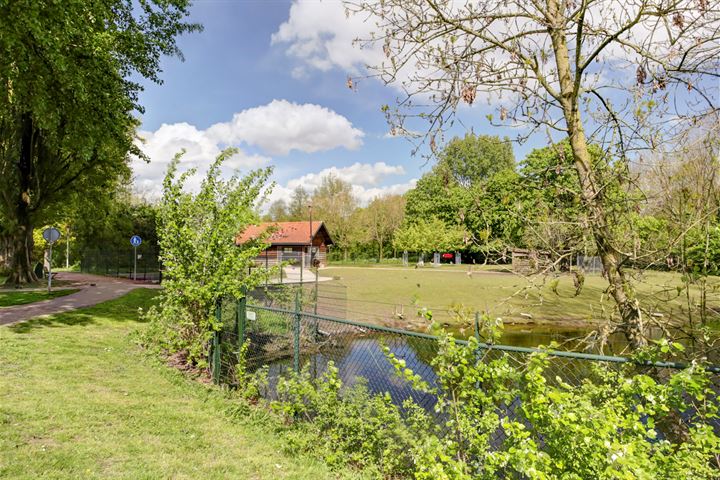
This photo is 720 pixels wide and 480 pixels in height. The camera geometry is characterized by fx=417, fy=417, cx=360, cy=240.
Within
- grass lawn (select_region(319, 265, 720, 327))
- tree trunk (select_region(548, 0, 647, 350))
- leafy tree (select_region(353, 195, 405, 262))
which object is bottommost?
grass lawn (select_region(319, 265, 720, 327))

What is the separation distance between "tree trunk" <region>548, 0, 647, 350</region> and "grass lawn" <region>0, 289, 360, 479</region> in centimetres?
298

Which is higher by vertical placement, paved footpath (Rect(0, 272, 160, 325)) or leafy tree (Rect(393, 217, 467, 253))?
leafy tree (Rect(393, 217, 467, 253))

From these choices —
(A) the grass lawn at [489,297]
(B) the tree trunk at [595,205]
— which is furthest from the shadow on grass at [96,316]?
(B) the tree trunk at [595,205]

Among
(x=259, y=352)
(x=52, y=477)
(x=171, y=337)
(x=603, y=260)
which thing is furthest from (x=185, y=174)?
(x=603, y=260)

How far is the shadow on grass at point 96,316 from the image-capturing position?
33.3 feet

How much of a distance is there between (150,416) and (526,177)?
5129mm

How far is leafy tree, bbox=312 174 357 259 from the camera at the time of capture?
52.5m

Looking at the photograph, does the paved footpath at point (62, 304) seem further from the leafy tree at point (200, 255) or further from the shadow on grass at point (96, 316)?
the leafy tree at point (200, 255)

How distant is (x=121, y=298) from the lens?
628 inches

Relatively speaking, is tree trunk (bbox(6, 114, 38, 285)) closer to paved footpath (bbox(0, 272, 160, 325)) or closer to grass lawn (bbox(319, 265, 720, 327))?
paved footpath (bbox(0, 272, 160, 325))

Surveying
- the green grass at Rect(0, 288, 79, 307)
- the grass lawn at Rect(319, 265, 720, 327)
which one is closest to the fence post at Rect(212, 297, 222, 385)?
the grass lawn at Rect(319, 265, 720, 327)

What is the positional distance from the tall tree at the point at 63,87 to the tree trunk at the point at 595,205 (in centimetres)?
1091

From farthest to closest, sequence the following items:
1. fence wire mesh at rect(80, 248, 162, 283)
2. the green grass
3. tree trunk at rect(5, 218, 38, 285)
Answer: fence wire mesh at rect(80, 248, 162, 283), tree trunk at rect(5, 218, 38, 285), the green grass

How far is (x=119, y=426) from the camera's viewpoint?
4.75 metres
